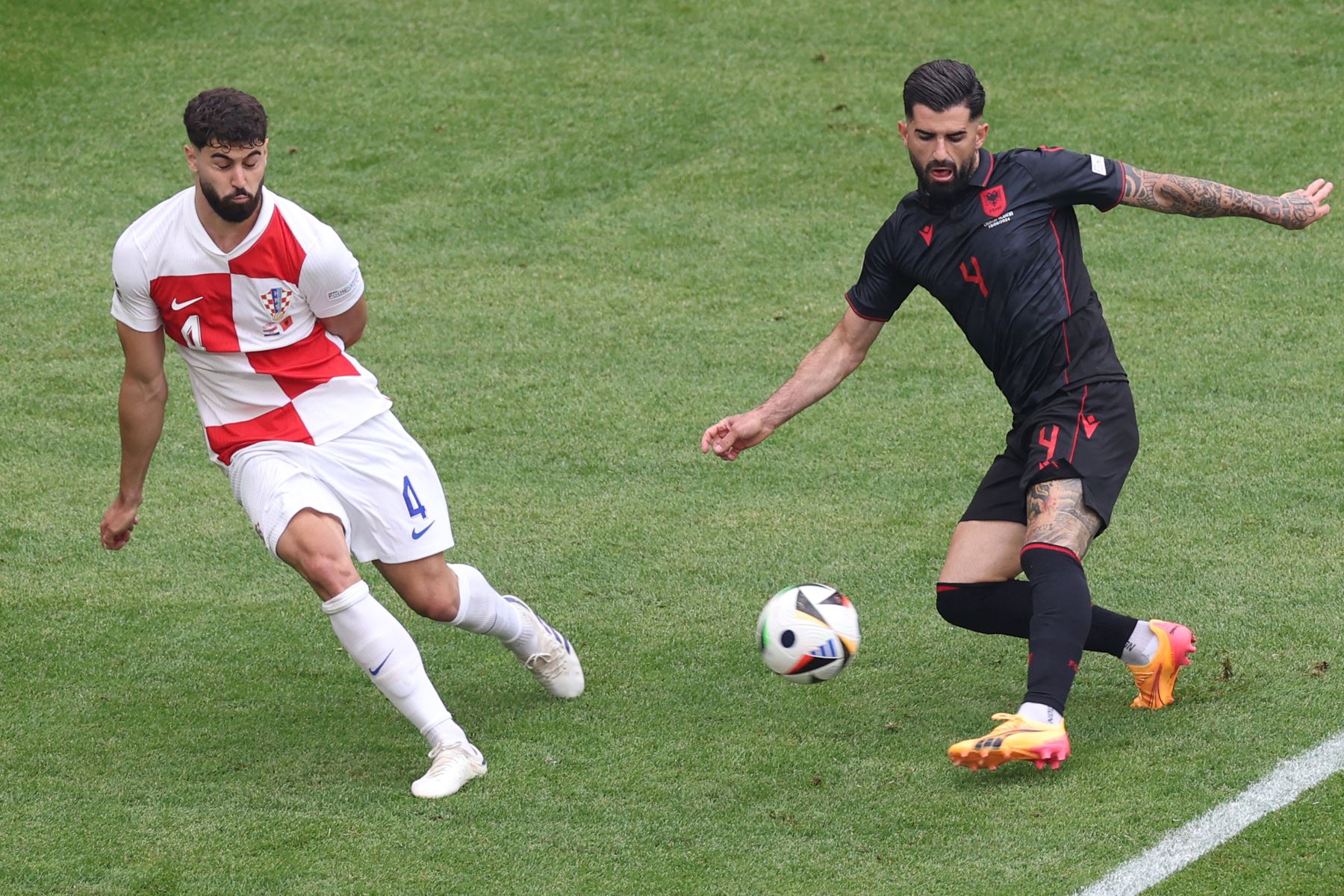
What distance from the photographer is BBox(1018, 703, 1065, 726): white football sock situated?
4539 millimetres

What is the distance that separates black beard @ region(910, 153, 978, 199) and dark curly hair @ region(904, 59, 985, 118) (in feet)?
0.51

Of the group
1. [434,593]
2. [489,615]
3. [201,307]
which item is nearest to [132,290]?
[201,307]

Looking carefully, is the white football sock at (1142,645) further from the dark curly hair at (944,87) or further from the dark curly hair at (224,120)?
the dark curly hair at (224,120)

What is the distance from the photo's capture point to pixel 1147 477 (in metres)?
6.99

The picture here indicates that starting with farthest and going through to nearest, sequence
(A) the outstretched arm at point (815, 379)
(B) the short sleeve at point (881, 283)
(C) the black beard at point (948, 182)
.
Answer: (A) the outstretched arm at point (815, 379) → (B) the short sleeve at point (881, 283) → (C) the black beard at point (948, 182)

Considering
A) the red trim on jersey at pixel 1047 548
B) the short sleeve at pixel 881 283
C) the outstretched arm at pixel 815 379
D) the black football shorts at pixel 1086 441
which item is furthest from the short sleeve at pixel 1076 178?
the red trim on jersey at pixel 1047 548

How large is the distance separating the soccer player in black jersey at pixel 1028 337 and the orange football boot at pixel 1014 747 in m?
0.23

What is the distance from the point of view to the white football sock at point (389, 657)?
4703mm

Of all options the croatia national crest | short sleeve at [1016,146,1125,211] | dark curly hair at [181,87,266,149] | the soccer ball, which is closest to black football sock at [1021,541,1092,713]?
the soccer ball

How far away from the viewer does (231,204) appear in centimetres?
461

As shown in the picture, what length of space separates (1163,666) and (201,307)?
10.3 ft

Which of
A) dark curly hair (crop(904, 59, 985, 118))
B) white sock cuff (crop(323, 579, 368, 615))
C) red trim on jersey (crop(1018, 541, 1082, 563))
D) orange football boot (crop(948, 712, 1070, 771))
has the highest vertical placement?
dark curly hair (crop(904, 59, 985, 118))

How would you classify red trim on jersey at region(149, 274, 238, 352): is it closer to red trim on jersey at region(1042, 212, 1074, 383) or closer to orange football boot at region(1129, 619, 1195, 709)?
red trim on jersey at region(1042, 212, 1074, 383)

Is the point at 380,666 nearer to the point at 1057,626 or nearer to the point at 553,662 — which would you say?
the point at 553,662
